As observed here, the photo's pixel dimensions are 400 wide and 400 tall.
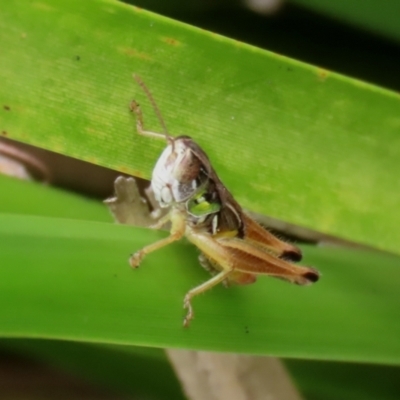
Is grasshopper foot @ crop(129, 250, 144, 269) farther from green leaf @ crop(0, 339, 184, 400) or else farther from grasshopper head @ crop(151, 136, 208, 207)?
green leaf @ crop(0, 339, 184, 400)

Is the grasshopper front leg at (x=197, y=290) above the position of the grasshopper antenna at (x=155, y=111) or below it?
below

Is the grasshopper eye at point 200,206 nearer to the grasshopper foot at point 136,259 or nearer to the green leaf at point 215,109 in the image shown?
the green leaf at point 215,109

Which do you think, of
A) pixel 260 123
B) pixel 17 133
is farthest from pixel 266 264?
pixel 17 133

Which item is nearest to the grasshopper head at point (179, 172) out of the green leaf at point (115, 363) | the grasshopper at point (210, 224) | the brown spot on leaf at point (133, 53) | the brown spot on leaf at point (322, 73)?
the grasshopper at point (210, 224)

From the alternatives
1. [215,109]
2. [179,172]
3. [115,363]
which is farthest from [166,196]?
[115,363]

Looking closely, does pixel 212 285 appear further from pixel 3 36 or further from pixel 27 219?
pixel 3 36

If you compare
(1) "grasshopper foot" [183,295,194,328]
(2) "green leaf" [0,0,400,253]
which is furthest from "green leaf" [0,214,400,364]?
(2) "green leaf" [0,0,400,253]

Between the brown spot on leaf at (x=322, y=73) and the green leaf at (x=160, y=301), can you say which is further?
the brown spot on leaf at (x=322, y=73)

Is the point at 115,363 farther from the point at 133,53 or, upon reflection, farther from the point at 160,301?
the point at 133,53
